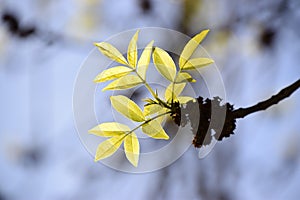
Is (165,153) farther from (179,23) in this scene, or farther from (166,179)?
(179,23)

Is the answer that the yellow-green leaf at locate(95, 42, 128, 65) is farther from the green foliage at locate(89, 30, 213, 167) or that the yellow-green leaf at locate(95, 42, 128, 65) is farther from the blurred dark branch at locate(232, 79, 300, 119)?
the blurred dark branch at locate(232, 79, 300, 119)

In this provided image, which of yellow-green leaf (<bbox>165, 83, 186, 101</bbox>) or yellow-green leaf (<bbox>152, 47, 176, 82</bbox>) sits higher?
yellow-green leaf (<bbox>152, 47, 176, 82</bbox>)

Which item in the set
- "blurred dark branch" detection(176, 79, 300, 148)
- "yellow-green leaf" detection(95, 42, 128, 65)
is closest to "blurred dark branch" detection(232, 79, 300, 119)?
"blurred dark branch" detection(176, 79, 300, 148)

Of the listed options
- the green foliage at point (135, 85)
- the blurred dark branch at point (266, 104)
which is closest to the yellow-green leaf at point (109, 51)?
the green foliage at point (135, 85)

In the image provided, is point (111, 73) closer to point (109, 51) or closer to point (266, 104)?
point (109, 51)

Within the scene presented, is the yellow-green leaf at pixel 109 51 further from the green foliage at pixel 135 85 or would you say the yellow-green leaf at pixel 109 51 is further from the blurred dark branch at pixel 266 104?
the blurred dark branch at pixel 266 104


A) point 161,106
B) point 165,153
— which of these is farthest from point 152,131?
point 165,153
